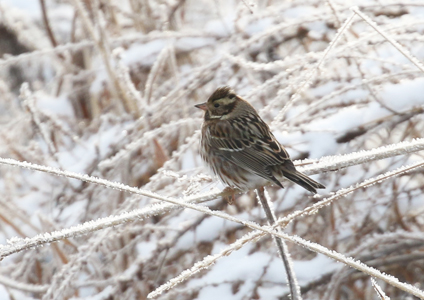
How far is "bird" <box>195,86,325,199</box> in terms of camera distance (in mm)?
2951

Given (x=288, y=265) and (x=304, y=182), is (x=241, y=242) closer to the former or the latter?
(x=288, y=265)

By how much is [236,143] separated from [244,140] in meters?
0.05

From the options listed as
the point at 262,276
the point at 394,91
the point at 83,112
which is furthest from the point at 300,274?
the point at 83,112

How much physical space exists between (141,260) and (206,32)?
6.28ft

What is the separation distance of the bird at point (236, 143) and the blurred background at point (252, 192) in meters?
0.11

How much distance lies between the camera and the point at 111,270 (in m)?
3.60

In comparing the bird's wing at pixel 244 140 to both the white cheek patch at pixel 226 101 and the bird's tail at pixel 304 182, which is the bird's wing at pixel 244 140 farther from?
the bird's tail at pixel 304 182

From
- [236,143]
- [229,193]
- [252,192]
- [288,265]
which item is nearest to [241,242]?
[288,265]

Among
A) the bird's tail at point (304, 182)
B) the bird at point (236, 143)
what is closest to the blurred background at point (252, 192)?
the bird at point (236, 143)

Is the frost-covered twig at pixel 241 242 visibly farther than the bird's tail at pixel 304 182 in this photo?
No

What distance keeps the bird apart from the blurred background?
11 cm

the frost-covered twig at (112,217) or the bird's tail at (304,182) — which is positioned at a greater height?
the frost-covered twig at (112,217)

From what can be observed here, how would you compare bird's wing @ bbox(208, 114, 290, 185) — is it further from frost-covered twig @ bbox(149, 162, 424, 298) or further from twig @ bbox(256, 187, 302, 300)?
frost-covered twig @ bbox(149, 162, 424, 298)

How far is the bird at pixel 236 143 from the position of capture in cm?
295
